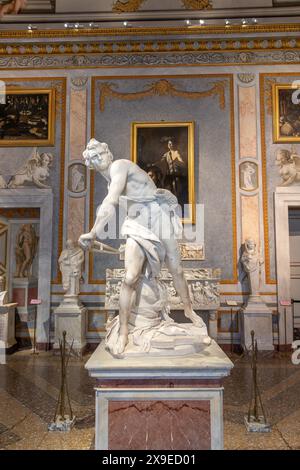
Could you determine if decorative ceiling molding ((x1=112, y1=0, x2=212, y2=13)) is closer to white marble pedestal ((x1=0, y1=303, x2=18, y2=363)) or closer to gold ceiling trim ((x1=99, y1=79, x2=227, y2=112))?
gold ceiling trim ((x1=99, y1=79, x2=227, y2=112))

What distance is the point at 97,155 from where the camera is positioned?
3.64 meters

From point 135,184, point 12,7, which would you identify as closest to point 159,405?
point 135,184

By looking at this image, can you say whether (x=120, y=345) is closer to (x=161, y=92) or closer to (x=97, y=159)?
(x=97, y=159)

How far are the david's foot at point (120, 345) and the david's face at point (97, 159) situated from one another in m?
1.53

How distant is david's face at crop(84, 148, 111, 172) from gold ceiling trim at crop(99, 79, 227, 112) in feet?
18.7

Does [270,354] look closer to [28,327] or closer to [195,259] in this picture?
[195,259]

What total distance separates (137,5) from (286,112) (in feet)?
13.3

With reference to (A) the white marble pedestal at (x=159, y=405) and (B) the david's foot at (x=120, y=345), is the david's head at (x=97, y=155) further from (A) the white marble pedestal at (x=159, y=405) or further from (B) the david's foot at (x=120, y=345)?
(A) the white marble pedestal at (x=159, y=405)

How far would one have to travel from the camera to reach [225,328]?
8312 mm

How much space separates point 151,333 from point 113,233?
5.36 meters

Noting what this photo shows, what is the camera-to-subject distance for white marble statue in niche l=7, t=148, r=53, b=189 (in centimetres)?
869

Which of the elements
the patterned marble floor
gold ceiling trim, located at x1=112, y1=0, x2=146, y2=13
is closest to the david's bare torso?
the patterned marble floor

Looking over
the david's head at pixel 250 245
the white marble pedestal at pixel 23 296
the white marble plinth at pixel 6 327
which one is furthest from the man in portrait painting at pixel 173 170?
the white marble plinth at pixel 6 327
